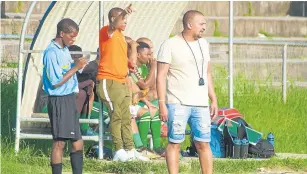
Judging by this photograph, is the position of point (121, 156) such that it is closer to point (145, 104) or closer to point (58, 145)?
point (145, 104)

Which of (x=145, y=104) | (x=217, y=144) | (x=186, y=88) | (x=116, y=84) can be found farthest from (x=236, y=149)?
(x=186, y=88)

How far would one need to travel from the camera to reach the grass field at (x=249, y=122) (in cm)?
1274

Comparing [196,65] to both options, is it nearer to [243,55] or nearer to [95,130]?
[95,130]

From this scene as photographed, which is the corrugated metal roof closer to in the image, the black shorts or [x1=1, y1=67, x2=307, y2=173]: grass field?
[x1=1, y1=67, x2=307, y2=173]: grass field

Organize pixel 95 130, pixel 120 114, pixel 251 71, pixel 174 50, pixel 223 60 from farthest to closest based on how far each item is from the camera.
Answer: pixel 223 60, pixel 251 71, pixel 95 130, pixel 120 114, pixel 174 50

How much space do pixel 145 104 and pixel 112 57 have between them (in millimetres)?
1058

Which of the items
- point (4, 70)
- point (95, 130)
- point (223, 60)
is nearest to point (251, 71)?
point (223, 60)

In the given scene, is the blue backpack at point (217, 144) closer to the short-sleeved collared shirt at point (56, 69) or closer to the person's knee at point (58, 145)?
the person's knee at point (58, 145)

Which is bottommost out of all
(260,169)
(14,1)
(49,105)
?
(260,169)

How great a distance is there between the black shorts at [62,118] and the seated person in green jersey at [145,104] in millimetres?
1955

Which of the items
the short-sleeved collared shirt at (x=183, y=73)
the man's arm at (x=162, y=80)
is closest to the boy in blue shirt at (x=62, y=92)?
the man's arm at (x=162, y=80)

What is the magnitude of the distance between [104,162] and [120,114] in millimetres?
607

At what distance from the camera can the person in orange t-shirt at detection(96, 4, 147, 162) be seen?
41.3 feet

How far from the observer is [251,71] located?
19109 mm
